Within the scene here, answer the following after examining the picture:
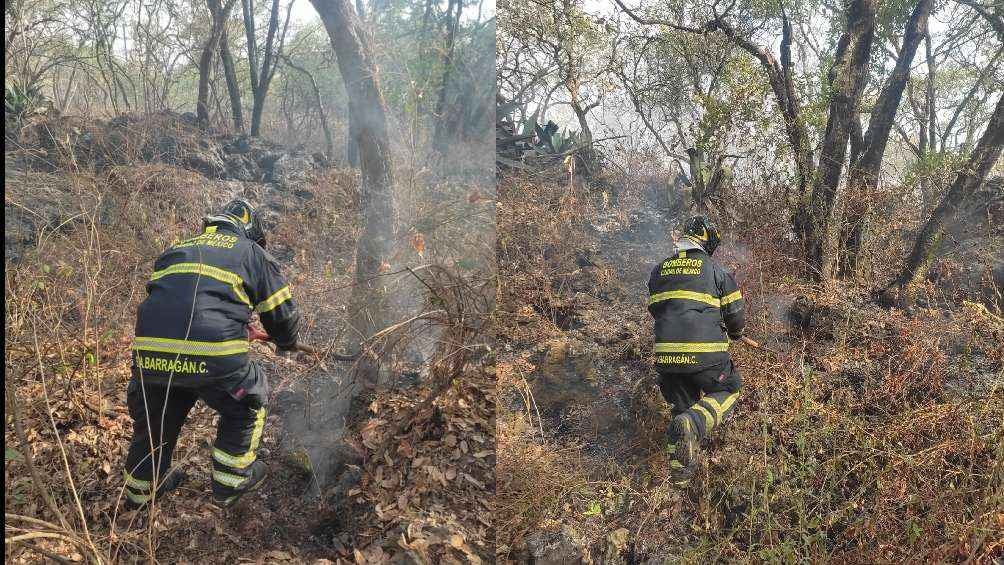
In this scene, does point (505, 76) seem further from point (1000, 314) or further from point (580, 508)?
point (1000, 314)

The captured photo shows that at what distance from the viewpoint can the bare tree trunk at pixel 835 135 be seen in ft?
13.2

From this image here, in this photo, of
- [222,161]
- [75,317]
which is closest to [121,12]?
[222,161]

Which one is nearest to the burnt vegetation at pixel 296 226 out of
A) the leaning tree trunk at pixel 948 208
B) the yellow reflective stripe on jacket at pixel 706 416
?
the yellow reflective stripe on jacket at pixel 706 416

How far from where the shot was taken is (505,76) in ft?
15.7

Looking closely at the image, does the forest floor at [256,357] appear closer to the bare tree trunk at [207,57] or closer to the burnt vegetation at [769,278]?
the bare tree trunk at [207,57]

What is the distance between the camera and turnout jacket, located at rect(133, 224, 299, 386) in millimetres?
2289

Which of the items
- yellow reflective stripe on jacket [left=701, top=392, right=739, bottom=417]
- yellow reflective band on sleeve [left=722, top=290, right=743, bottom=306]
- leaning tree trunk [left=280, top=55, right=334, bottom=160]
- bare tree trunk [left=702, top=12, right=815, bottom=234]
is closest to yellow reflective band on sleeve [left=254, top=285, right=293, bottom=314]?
leaning tree trunk [left=280, top=55, right=334, bottom=160]

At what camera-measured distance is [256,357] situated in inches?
109

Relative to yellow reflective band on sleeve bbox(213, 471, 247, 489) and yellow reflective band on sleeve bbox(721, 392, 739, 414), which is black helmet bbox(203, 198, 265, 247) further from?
yellow reflective band on sleeve bbox(721, 392, 739, 414)

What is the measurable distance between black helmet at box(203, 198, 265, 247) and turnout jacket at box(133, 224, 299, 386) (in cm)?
3

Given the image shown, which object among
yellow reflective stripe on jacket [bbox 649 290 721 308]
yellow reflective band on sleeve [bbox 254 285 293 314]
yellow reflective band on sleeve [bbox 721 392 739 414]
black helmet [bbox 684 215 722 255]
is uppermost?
black helmet [bbox 684 215 722 255]

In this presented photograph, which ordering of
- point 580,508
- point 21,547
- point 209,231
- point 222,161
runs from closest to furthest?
point 21,547, point 209,231, point 222,161, point 580,508

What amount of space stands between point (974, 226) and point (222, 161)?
462 cm

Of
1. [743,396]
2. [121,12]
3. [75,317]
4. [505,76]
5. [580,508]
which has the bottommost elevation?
[580,508]
